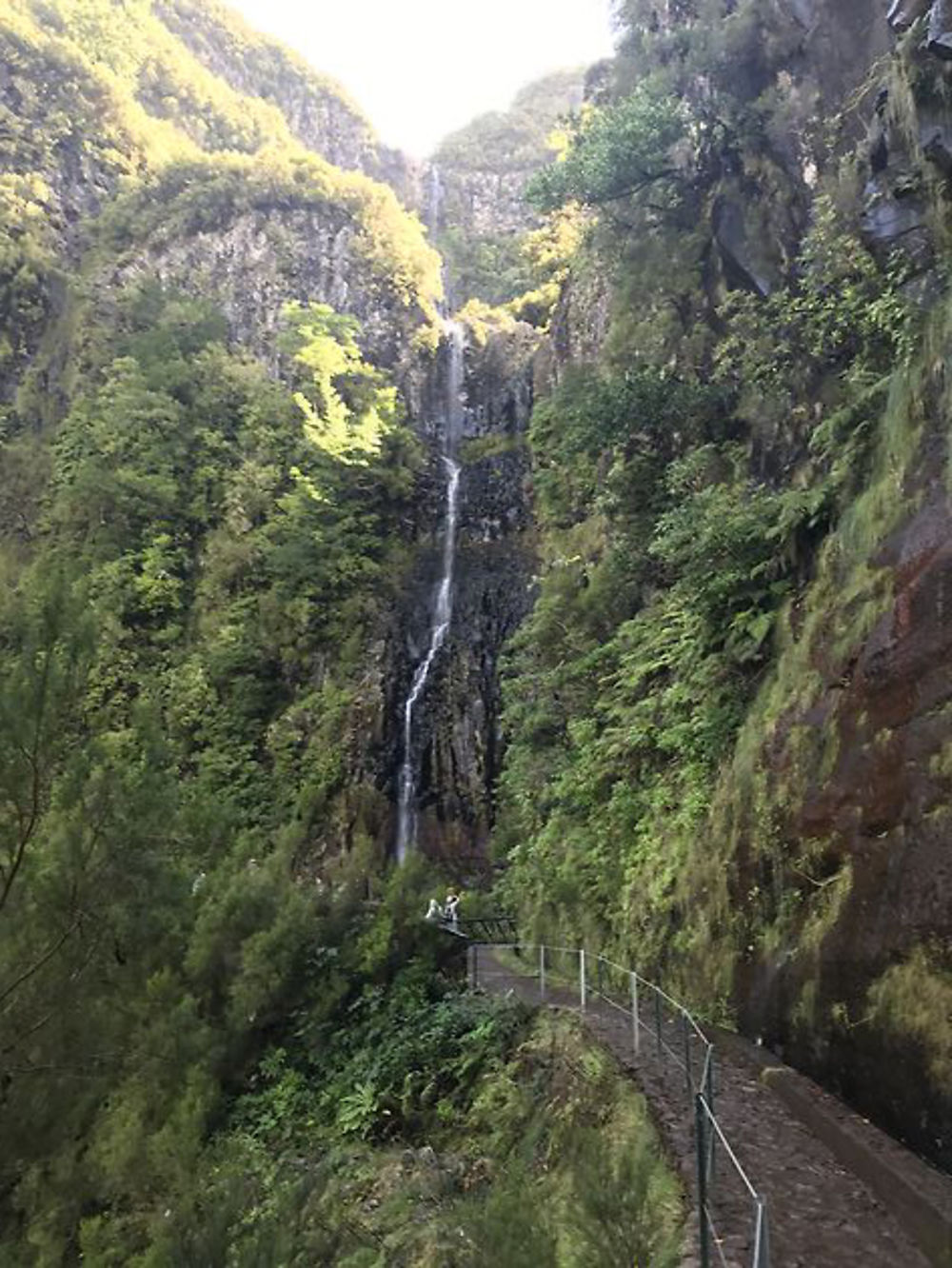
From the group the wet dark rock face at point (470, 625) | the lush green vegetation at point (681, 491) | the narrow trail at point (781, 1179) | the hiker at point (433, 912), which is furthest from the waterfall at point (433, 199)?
the narrow trail at point (781, 1179)

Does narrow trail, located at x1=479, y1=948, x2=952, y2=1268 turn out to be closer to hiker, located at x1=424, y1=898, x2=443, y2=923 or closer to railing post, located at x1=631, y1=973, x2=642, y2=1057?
railing post, located at x1=631, y1=973, x2=642, y2=1057

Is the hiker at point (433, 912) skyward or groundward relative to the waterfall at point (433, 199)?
groundward

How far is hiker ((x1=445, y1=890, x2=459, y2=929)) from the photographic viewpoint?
12.6 meters

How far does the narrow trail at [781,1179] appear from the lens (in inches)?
161

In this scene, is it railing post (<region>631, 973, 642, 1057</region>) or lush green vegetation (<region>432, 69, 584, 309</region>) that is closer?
railing post (<region>631, 973, 642, 1057</region>)

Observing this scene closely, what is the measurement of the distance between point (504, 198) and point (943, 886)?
5472 cm

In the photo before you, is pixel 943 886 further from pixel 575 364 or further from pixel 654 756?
pixel 575 364

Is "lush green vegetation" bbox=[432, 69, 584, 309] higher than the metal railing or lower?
higher

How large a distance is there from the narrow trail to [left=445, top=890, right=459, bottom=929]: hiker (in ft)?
18.4

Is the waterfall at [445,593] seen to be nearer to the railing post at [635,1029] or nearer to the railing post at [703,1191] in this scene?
the railing post at [635,1029]

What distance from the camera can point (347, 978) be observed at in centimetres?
1098

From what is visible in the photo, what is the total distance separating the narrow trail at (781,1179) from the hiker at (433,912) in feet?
16.5

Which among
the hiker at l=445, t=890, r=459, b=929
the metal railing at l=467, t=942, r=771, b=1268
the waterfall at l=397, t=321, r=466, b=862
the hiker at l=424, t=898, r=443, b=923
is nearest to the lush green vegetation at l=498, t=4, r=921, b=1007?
the metal railing at l=467, t=942, r=771, b=1268

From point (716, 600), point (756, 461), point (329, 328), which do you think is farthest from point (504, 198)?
point (716, 600)
